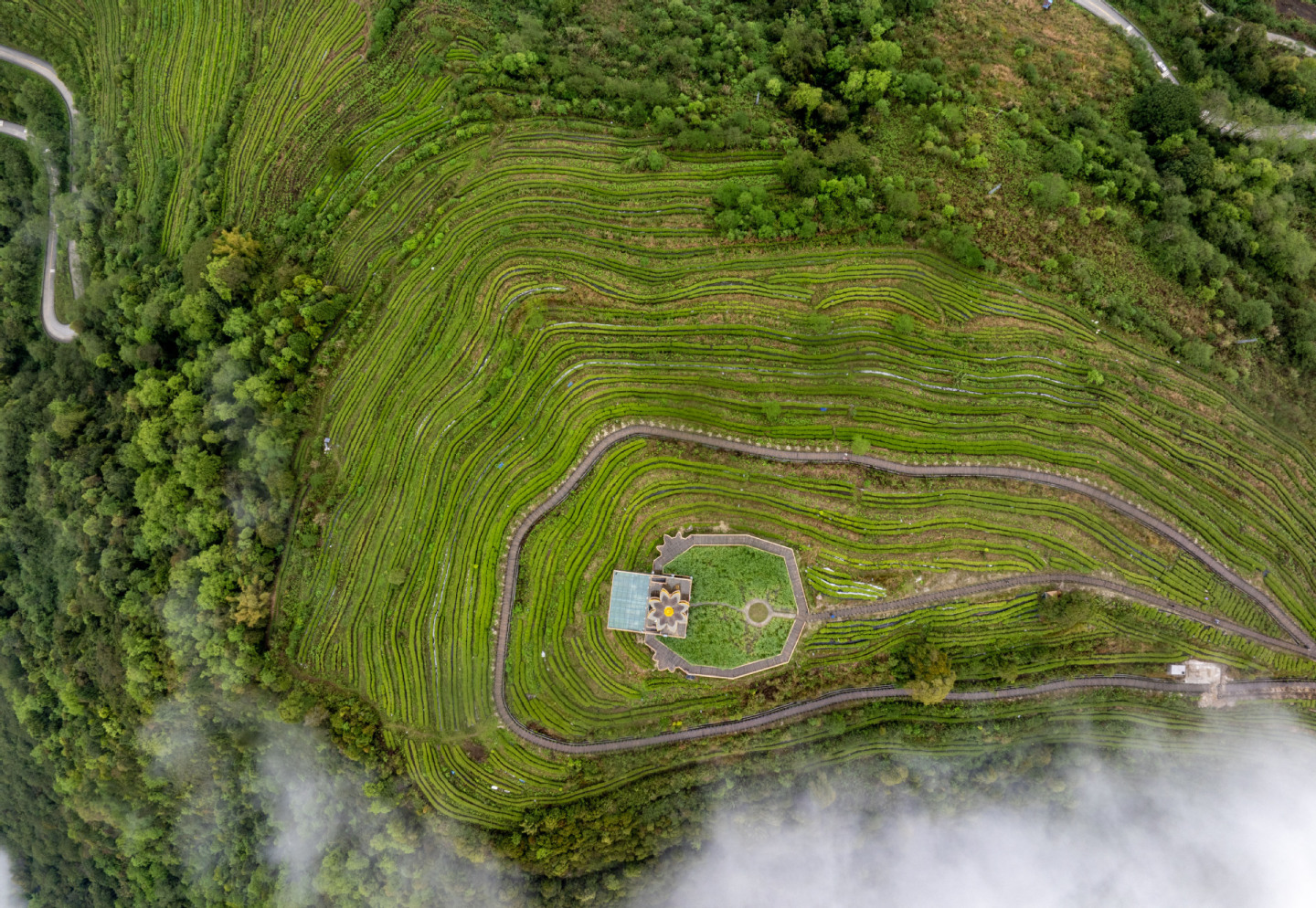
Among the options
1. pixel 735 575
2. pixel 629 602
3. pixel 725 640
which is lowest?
pixel 725 640

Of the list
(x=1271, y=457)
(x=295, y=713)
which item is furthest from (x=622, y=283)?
(x=1271, y=457)

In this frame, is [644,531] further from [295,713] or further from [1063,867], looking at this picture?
[1063,867]

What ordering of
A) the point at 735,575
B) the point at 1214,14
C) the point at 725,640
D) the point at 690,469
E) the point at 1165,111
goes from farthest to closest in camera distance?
the point at 1214,14
the point at 1165,111
the point at 690,469
the point at 735,575
the point at 725,640

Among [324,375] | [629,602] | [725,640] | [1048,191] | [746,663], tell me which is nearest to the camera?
[629,602]

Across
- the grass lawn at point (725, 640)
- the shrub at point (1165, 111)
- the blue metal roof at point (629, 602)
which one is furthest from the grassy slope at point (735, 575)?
the shrub at point (1165, 111)

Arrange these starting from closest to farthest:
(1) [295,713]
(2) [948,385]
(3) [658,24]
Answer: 1. (1) [295,713]
2. (2) [948,385]
3. (3) [658,24]

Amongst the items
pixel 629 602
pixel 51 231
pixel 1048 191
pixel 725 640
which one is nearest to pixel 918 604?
pixel 725 640

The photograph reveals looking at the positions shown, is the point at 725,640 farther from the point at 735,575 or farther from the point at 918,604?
the point at 918,604

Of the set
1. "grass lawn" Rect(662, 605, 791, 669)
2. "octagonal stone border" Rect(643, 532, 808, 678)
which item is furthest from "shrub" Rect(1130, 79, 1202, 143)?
"grass lawn" Rect(662, 605, 791, 669)

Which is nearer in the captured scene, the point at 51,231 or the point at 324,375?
the point at 324,375
